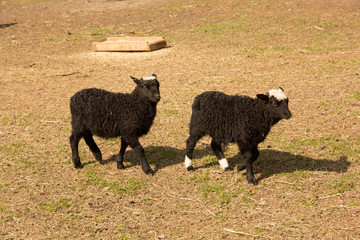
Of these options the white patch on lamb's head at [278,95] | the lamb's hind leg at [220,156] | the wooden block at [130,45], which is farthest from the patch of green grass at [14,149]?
the wooden block at [130,45]

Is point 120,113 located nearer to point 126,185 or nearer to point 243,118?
point 126,185

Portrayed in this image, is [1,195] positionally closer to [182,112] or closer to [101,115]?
[101,115]

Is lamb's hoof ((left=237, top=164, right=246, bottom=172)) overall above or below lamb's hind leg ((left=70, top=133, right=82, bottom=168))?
below

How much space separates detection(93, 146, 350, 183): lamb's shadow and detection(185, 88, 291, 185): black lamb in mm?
605

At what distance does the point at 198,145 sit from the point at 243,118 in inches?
85.5

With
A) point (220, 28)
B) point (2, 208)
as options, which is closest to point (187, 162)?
point (2, 208)

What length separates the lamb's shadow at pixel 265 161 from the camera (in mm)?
7922

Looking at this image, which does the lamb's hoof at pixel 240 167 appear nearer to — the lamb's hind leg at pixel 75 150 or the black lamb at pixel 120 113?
the black lamb at pixel 120 113

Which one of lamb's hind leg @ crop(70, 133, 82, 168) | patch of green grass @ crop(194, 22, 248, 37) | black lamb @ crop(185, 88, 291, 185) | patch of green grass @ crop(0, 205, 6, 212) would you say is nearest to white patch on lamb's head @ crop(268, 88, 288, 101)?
black lamb @ crop(185, 88, 291, 185)

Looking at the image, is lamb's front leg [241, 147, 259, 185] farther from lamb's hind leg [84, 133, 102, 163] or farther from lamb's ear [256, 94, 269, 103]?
lamb's hind leg [84, 133, 102, 163]

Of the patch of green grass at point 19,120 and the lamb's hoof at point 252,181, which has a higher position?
the lamb's hoof at point 252,181

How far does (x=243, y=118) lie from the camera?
296 inches

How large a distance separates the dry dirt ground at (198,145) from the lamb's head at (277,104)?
3.93 ft

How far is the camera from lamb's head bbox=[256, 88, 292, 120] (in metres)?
7.33
